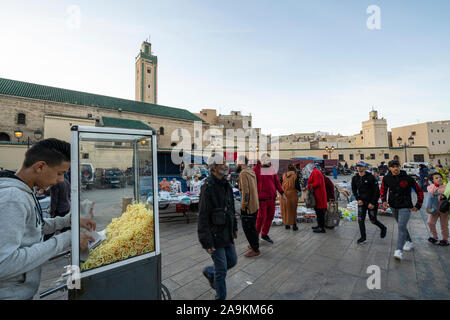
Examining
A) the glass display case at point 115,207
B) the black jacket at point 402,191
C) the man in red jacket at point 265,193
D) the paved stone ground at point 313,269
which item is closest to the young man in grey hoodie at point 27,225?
the glass display case at point 115,207

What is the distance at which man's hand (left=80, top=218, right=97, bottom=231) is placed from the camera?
1668 mm

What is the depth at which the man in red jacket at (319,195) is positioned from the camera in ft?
17.7

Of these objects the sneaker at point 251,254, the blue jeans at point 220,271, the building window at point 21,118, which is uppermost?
the building window at point 21,118

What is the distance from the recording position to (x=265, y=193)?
4.69 meters

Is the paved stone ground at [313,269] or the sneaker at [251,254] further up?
the sneaker at [251,254]

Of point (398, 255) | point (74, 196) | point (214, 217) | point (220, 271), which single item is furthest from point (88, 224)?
point (398, 255)

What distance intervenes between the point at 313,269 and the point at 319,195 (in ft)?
7.79

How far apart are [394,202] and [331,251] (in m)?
1.60

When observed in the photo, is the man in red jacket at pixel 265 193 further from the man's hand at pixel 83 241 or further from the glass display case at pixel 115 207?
the man's hand at pixel 83 241

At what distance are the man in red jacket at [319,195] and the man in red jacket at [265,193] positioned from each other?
1.36 metres

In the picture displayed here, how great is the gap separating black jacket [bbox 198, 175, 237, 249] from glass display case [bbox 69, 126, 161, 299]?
0.57m

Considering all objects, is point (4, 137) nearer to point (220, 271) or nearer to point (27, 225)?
point (27, 225)
